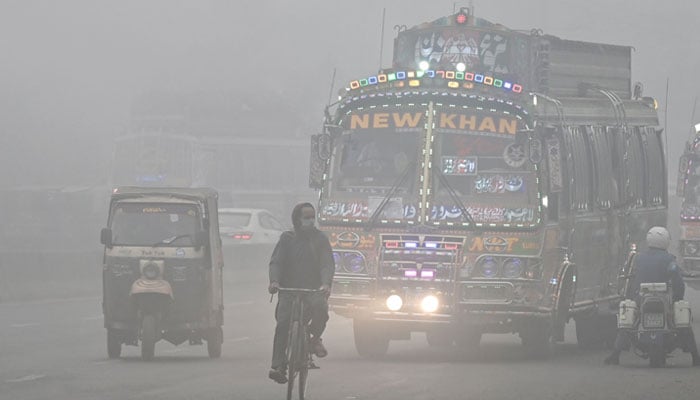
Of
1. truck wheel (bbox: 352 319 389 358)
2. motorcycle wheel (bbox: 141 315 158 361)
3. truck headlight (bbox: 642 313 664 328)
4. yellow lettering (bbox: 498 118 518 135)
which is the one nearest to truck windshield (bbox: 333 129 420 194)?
yellow lettering (bbox: 498 118 518 135)

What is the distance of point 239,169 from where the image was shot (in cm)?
8225

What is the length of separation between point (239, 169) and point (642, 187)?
58.6 m

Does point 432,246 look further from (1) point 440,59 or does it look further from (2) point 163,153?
(2) point 163,153

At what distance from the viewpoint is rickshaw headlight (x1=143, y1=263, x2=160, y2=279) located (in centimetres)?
1994

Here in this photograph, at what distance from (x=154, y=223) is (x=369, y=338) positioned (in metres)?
2.94

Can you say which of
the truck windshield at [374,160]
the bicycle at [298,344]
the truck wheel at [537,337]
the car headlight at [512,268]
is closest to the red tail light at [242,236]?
the truck windshield at [374,160]

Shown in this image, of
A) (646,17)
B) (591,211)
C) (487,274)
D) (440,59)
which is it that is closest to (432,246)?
(487,274)

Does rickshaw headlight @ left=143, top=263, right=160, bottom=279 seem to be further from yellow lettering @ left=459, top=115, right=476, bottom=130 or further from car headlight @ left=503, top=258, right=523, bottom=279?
car headlight @ left=503, top=258, right=523, bottom=279

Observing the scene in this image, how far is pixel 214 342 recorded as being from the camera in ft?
67.2

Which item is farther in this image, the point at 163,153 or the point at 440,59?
the point at 163,153

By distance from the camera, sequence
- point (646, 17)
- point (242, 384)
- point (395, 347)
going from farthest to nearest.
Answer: point (646, 17) → point (395, 347) → point (242, 384)

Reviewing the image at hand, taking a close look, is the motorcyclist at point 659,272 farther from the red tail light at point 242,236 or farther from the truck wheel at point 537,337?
the red tail light at point 242,236

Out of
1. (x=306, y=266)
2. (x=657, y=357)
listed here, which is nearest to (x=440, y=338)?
(x=657, y=357)

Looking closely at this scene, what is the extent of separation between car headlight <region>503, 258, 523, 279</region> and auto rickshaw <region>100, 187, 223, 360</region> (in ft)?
11.8
